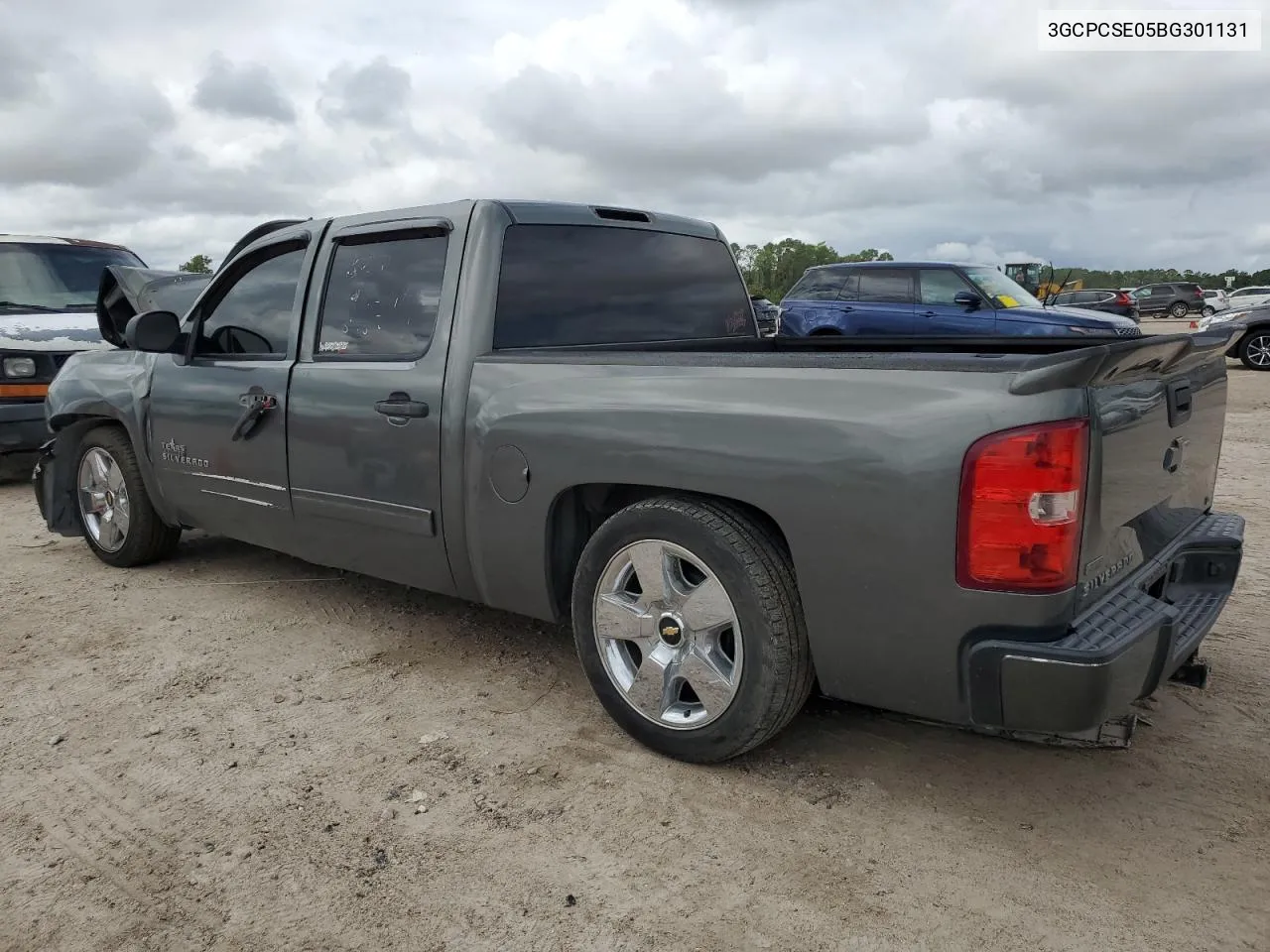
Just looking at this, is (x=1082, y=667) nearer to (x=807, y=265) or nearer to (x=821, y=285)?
(x=821, y=285)

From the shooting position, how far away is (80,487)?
5312 millimetres

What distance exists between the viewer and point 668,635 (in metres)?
2.91

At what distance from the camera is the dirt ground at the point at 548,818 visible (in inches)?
88.9

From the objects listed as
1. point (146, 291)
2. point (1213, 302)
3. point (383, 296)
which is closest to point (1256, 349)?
point (146, 291)

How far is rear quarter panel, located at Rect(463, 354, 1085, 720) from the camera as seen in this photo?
90.1 inches

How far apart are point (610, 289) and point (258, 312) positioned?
1652mm

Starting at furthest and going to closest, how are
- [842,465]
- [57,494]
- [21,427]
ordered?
1. [21,427]
2. [57,494]
3. [842,465]

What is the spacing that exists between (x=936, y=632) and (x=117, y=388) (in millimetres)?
4287

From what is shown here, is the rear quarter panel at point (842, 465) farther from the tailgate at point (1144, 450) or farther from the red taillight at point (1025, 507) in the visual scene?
the tailgate at point (1144, 450)

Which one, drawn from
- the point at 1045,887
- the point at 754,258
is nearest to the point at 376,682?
the point at 1045,887

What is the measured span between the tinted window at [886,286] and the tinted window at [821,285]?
337 mm

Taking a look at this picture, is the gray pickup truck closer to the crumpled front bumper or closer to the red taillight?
the red taillight

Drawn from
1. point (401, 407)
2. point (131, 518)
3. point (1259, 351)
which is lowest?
point (1259, 351)

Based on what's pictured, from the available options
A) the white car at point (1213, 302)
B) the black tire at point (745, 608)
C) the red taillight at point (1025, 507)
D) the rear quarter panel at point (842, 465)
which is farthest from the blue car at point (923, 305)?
the white car at point (1213, 302)
